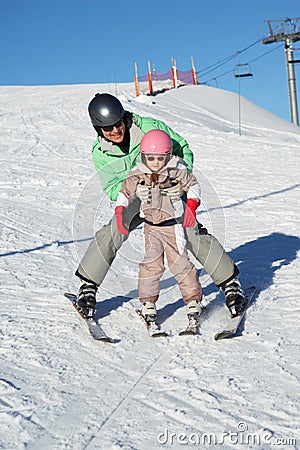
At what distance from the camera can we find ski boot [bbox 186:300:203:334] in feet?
13.1

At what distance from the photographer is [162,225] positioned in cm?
424

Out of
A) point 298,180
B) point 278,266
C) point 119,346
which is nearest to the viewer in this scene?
point 119,346

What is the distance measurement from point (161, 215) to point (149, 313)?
669mm

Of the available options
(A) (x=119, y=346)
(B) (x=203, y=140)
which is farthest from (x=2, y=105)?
(A) (x=119, y=346)

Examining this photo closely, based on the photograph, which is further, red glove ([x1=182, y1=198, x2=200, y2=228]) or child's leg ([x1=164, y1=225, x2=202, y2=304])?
child's leg ([x1=164, y1=225, x2=202, y2=304])

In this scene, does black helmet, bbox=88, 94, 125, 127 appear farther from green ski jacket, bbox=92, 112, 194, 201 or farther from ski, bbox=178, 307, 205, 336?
ski, bbox=178, 307, 205, 336

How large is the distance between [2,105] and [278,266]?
1847 cm

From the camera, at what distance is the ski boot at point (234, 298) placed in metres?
4.18

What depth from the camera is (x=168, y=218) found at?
421 centimetres

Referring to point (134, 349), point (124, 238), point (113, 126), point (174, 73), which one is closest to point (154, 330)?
point (134, 349)

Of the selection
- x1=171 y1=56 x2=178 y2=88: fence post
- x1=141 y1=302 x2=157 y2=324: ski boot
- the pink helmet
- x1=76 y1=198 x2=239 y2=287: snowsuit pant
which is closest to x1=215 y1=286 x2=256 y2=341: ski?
x1=76 y1=198 x2=239 y2=287: snowsuit pant

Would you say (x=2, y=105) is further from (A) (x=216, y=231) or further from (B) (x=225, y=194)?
(A) (x=216, y=231)

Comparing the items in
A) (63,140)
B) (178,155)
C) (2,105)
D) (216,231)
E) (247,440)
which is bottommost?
(247,440)

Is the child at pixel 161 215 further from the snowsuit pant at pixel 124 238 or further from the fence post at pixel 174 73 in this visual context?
the fence post at pixel 174 73
